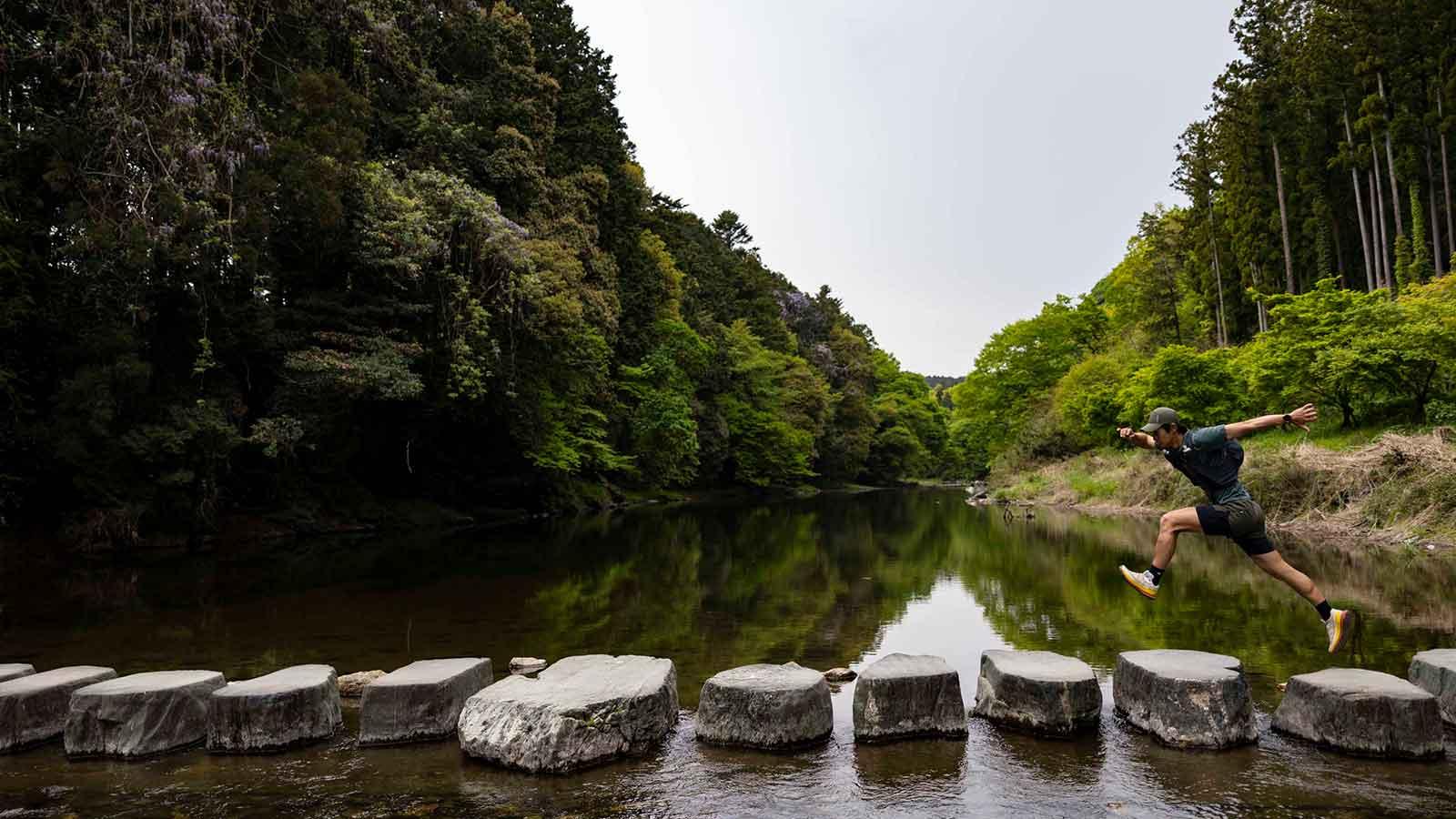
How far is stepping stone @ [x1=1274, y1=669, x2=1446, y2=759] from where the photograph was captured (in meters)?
3.87

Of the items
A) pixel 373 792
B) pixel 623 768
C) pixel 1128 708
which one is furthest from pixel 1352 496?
pixel 373 792

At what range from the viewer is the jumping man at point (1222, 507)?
492cm

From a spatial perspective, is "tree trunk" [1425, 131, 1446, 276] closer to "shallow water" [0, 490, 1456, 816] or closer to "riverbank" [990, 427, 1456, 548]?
"riverbank" [990, 427, 1456, 548]

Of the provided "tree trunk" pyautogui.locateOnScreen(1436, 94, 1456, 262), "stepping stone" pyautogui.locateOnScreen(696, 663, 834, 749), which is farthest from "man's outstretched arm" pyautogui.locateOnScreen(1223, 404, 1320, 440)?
"tree trunk" pyautogui.locateOnScreen(1436, 94, 1456, 262)

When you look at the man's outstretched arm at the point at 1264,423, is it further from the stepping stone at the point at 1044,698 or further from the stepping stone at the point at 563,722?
the stepping stone at the point at 563,722

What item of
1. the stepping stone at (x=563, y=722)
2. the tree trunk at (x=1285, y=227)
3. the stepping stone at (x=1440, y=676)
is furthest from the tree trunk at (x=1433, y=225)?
the stepping stone at (x=563, y=722)

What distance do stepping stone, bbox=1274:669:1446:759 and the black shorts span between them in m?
0.98

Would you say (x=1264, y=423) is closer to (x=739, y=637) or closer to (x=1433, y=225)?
(x=739, y=637)

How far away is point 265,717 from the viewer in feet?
14.4

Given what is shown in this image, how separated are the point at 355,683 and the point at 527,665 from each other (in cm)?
124

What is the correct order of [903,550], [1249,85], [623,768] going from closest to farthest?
[623,768], [903,550], [1249,85]

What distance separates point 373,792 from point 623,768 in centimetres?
118

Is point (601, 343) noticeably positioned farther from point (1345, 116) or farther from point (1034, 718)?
point (1345, 116)

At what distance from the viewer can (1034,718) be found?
4.43 m
